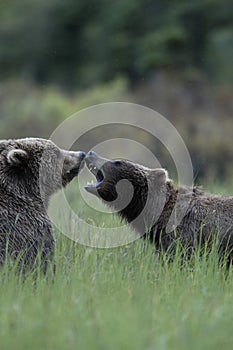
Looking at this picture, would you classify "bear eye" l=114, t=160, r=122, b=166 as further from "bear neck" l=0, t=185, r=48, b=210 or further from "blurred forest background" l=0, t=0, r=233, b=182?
"blurred forest background" l=0, t=0, r=233, b=182

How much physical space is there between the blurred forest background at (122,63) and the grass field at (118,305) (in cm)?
1408

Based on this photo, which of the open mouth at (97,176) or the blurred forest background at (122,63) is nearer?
the open mouth at (97,176)

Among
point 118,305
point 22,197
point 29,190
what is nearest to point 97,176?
point 29,190

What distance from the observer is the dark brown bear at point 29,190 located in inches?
254

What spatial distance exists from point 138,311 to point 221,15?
21086 mm

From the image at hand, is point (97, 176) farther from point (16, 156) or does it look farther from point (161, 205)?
point (16, 156)

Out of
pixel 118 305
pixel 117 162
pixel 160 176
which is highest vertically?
pixel 160 176

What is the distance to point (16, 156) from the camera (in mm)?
6719

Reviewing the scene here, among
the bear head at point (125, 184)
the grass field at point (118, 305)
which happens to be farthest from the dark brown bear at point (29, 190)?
the bear head at point (125, 184)

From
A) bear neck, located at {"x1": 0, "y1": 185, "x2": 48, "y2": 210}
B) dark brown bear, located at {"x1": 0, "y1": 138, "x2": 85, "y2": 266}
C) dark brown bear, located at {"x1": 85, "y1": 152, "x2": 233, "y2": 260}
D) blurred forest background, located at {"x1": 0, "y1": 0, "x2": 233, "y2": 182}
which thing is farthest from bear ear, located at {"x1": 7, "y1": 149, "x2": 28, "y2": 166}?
blurred forest background, located at {"x1": 0, "y1": 0, "x2": 233, "y2": 182}

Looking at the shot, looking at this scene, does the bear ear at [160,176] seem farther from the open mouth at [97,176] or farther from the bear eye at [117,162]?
the open mouth at [97,176]

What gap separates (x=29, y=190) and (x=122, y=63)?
2021cm

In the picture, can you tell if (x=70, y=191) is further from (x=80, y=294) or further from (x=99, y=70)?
(x=99, y=70)

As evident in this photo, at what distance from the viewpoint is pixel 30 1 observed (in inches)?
1113
